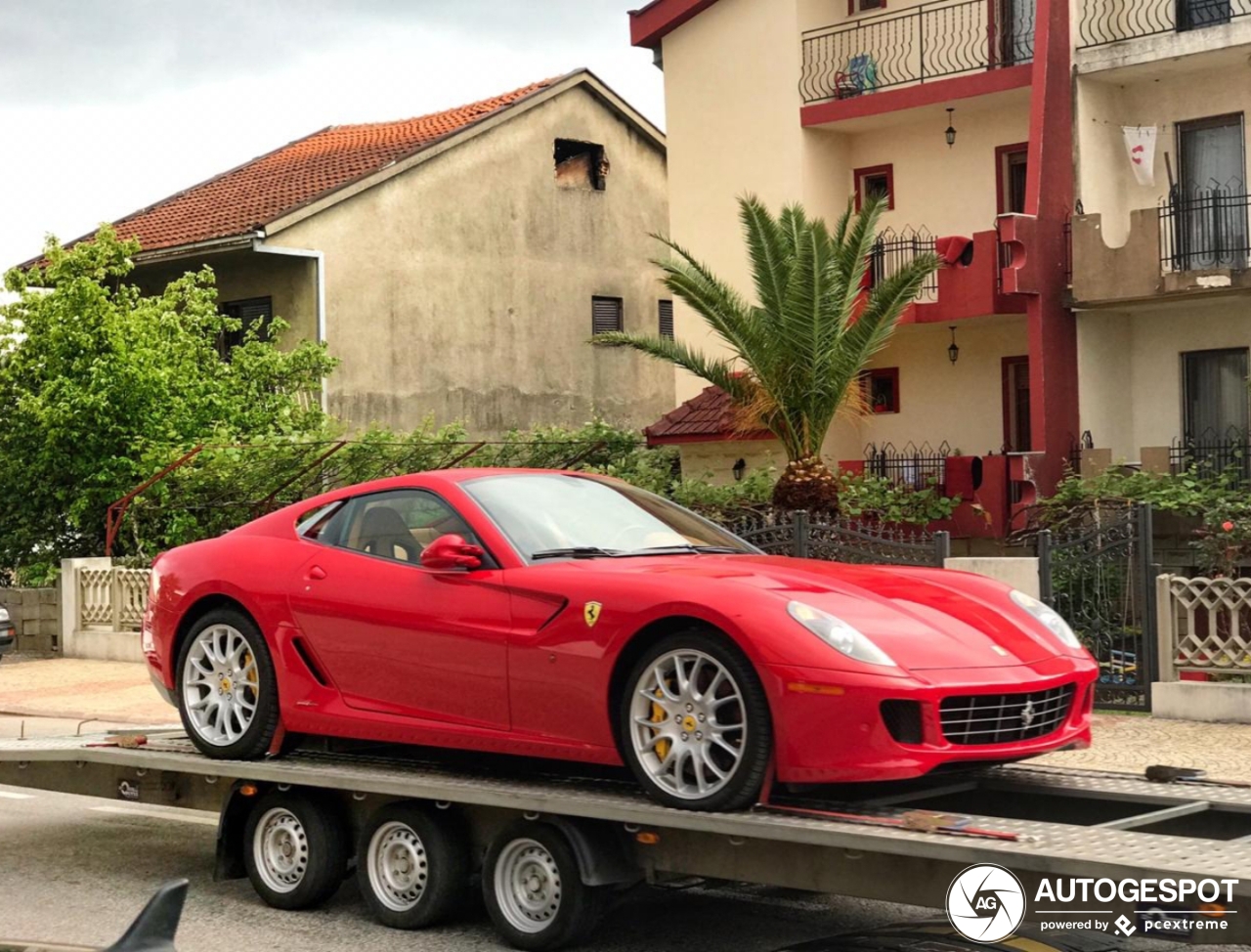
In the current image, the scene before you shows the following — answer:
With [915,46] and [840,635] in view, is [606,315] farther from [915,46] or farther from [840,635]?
[840,635]

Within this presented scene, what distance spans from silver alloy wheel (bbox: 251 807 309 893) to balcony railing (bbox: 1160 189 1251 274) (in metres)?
16.3

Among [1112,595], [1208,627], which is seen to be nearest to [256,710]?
[1112,595]

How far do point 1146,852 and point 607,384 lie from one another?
29550mm

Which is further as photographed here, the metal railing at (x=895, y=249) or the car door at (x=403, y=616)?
the metal railing at (x=895, y=249)

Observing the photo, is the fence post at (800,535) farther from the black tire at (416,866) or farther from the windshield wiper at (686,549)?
the black tire at (416,866)

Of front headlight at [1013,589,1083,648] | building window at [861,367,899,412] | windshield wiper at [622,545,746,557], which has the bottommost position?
front headlight at [1013,589,1083,648]

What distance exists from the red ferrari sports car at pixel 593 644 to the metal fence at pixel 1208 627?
6.65 metres

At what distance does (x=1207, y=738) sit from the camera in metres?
12.7

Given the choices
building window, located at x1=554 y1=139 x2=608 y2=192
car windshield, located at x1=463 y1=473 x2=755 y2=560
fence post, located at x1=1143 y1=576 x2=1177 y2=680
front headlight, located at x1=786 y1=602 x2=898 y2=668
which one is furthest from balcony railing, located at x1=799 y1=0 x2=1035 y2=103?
front headlight, located at x1=786 y1=602 x2=898 y2=668

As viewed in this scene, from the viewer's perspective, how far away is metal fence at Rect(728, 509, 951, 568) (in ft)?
49.8

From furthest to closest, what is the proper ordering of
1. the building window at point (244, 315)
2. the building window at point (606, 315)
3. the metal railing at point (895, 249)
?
the building window at point (606, 315), the building window at point (244, 315), the metal railing at point (895, 249)

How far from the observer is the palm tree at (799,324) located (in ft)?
63.9

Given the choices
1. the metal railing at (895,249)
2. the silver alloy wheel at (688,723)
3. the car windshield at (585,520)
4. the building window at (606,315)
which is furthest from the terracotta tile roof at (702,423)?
the silver alloy wheel at (688,723)

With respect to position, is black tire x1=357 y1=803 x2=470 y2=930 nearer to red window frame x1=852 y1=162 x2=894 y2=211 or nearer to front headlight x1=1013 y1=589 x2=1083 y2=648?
front headlight x1=1013 y1=589 x2=1083 y2=648
